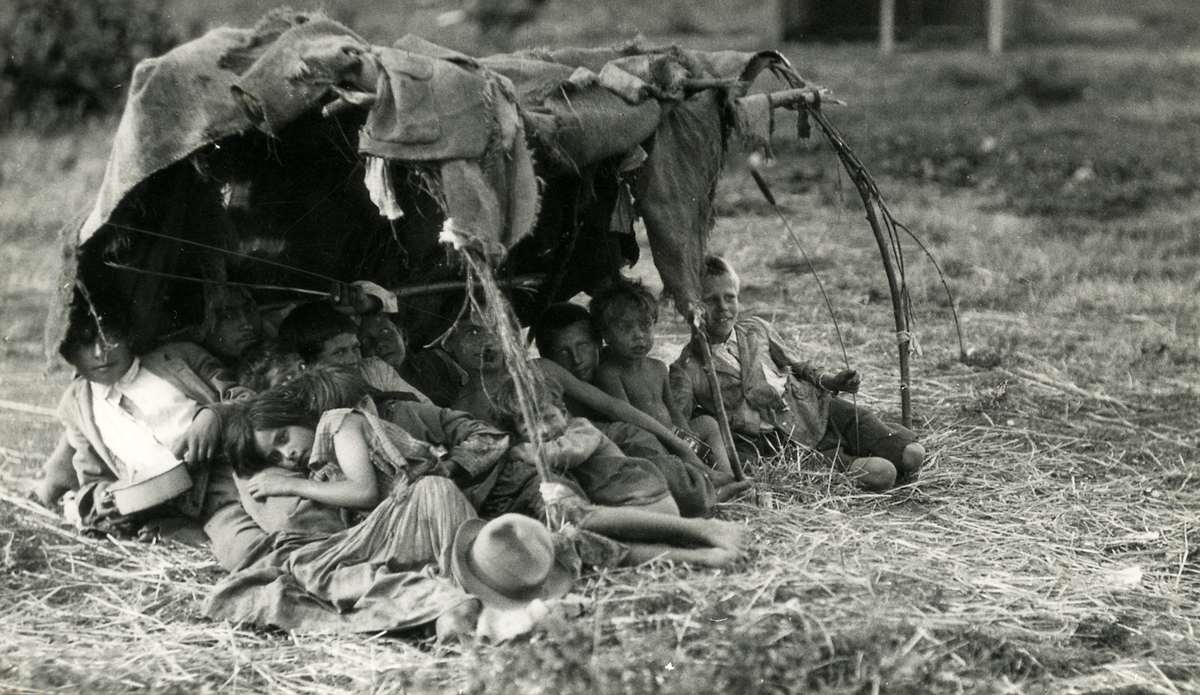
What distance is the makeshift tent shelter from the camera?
5406 mm

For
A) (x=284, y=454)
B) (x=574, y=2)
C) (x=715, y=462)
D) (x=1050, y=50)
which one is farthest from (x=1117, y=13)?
(x=284, y=454)

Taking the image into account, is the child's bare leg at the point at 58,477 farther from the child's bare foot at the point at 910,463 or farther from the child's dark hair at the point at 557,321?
the child's bare foot at the point at 910,463

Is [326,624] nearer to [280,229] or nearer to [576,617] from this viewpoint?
[576,617]

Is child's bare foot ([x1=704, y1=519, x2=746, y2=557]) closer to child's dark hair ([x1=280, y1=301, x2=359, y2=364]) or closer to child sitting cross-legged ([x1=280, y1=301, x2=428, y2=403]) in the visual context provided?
child sitting cross-legged ([x1=280, y1=301, x2=428, y2=403])

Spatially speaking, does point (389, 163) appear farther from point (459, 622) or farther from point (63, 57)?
point (63, 57)

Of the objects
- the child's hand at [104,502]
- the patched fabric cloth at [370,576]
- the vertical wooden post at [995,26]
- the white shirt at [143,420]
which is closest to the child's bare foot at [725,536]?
the patched fabric cloth at [370,576]

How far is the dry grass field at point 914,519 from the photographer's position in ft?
17.3

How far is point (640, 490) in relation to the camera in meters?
6.18

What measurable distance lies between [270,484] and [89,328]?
1.03m

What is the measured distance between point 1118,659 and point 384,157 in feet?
9.90

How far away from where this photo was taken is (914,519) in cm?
690

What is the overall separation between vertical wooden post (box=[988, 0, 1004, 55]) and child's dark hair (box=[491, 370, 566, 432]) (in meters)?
13.6

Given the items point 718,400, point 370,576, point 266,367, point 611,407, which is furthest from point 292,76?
point 718,400

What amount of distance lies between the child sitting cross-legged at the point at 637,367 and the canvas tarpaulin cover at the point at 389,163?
Result: 346 millimetres
